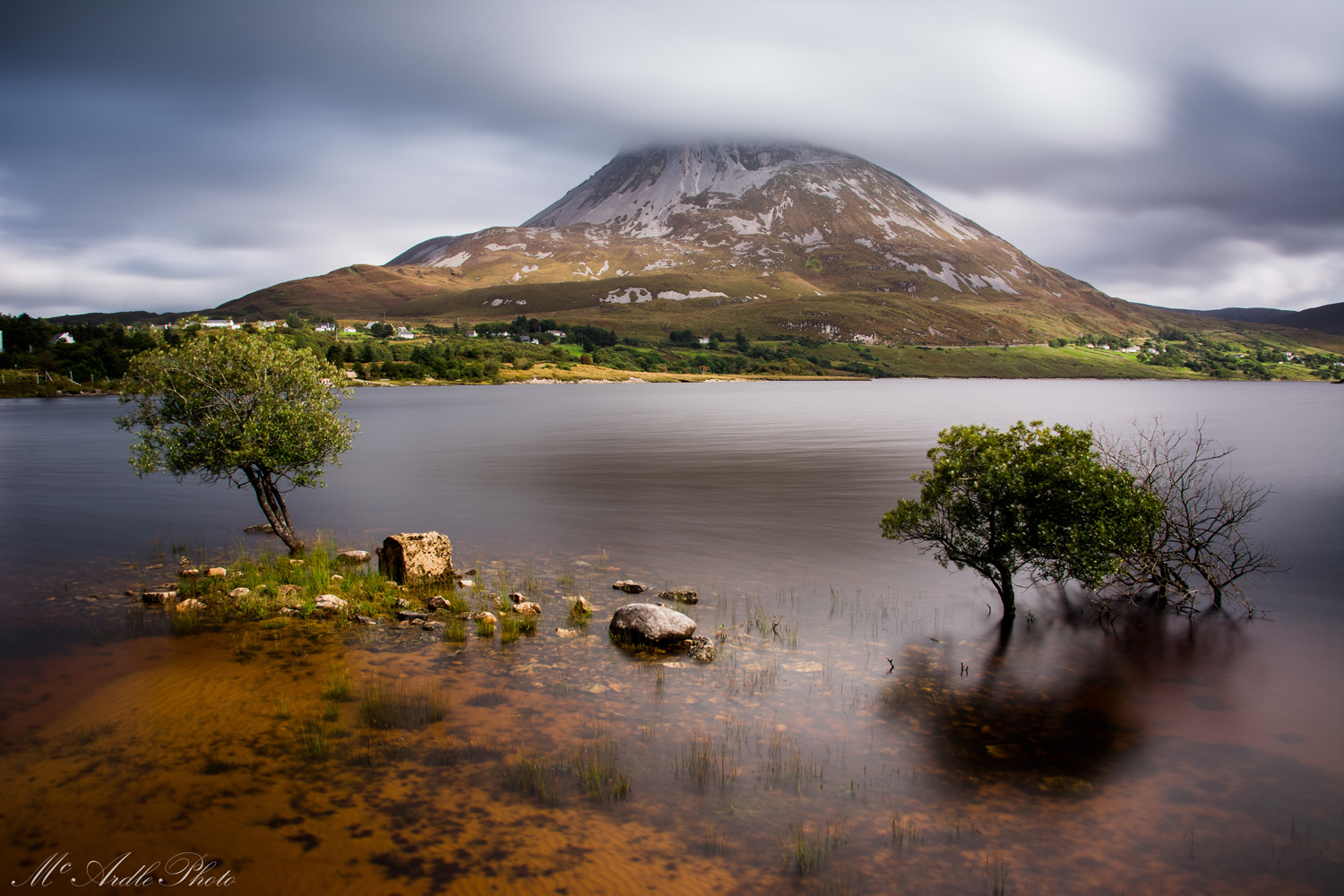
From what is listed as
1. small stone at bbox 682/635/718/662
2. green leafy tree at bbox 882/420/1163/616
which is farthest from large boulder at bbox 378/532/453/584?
green leafy tree at bbox 882/420/1163/616

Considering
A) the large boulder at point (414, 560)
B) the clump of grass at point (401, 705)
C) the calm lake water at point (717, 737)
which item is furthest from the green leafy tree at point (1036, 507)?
the large boulder at point (414, 560)

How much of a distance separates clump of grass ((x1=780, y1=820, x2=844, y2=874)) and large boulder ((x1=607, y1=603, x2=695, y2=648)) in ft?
22.7

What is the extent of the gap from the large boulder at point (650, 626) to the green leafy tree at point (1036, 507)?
7.72 m

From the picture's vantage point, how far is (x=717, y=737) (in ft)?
44.6

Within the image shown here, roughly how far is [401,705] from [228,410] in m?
15.6

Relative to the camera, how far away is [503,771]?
12.2 meters

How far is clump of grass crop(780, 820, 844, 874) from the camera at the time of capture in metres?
10.3

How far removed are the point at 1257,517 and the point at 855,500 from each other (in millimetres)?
18692

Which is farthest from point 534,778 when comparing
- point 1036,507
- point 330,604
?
point 1036,507

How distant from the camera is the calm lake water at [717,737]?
33.8ft

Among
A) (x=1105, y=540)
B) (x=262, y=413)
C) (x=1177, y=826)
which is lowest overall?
(x=1177, y=826)

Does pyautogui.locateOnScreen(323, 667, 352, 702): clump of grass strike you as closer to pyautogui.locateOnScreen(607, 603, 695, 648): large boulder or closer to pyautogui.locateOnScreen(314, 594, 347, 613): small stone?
pyautogui.locateOnScreen(314, 594, 347, 613): small stone

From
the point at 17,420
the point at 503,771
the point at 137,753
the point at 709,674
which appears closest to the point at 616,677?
the point at 709,674

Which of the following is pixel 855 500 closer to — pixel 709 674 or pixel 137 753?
pixel 709 674
